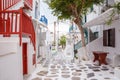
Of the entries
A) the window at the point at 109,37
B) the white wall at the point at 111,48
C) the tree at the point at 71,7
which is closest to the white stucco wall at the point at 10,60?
the white wall at the point at 111,48

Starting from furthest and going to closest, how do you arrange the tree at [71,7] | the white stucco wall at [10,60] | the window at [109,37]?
1. the tree at [71,7]
2. the window at [109,37]
3. the white stucco wall at [10,60]

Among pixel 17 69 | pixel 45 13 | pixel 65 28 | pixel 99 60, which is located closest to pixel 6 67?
pixel 17 69

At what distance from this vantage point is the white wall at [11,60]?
5352 millimetres

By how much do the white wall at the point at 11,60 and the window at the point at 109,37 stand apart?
7.10m

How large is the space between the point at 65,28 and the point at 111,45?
61.7ft

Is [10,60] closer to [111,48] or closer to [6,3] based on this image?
[6,3]

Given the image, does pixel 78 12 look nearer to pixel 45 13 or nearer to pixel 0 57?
pixel 45 13

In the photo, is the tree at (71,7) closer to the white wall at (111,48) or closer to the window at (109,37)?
the white wall at (111,48)

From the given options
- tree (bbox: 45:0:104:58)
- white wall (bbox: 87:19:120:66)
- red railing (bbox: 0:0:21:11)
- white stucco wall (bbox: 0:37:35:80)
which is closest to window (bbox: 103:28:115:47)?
white wall (bbox: 87:19:120:66)

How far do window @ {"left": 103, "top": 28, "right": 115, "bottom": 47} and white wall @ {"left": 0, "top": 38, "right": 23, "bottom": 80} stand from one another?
7098 millimetres

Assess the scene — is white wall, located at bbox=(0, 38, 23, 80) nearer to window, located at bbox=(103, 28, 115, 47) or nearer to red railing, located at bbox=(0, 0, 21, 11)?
red railing, located at bbox=(0, 0, 21, 11)

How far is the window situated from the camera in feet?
37.5

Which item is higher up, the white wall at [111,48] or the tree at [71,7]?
the tree at [71,7]

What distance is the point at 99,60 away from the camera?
10875 mm
